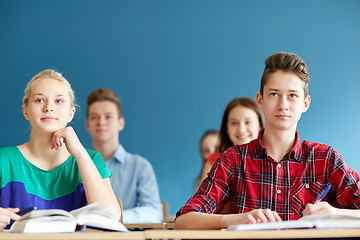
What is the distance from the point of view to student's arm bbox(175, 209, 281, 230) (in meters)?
1.14

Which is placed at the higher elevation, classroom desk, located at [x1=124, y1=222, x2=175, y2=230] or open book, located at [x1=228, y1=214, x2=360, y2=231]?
classroom desk, located at [x1=124, y1=222, x2=175, y2=230]

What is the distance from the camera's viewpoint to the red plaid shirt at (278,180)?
5.03 feet

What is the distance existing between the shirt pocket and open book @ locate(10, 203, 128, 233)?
2.35ft

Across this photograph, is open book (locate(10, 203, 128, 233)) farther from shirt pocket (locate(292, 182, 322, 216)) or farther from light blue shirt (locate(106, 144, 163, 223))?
light blue shirt (locate(106, 144, 163, 223))

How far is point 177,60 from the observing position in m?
4.88

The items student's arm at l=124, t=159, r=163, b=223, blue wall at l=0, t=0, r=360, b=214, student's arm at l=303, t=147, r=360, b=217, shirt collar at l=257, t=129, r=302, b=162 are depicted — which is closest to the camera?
student's arm at l=303, t=147, r=360, b=217

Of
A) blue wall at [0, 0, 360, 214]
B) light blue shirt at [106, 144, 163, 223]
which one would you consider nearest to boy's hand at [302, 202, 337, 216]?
light blue shirt at [106, 144, 163, 223]

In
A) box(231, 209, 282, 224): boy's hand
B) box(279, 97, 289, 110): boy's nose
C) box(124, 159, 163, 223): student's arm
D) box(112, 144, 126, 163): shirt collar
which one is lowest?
box(231, 209, 282, 224): boy's hand

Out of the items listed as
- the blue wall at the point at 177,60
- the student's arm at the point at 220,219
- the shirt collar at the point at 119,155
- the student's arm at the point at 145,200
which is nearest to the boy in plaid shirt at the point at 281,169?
the student's arm at the point at 220,219

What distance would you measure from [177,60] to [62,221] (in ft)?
13.0

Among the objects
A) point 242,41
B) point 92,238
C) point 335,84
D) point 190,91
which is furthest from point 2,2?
point 92,238

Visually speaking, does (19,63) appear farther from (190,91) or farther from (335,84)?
(335,84)

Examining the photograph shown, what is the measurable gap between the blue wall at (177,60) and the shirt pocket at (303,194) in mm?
3198

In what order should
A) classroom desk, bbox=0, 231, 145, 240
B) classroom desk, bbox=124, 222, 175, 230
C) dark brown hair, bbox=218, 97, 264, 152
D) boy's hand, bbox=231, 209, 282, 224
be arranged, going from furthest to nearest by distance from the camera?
1. dark brown hair, bbox=218, 97, 264, 152
2. classroom desk, bbox=124, 222, 175, 230
3. boy's hand, bbox=231, 209, 282, 224
4. classroom desk, bbox=0, 231, 145, 240
